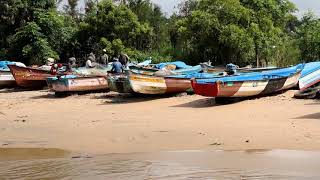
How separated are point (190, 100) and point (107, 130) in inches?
227

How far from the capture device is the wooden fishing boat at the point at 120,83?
1739 cm

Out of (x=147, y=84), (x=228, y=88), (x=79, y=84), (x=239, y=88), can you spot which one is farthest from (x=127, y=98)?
(x=239, y=88)

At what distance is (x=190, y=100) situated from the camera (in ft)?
53.8

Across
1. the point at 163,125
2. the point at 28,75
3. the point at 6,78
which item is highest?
the point at 28,75

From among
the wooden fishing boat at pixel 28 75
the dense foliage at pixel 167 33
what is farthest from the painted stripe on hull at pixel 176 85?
the dense foliage at pixel 167 33

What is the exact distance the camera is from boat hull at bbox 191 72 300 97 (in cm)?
1443

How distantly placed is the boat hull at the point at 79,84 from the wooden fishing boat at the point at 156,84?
131 inches

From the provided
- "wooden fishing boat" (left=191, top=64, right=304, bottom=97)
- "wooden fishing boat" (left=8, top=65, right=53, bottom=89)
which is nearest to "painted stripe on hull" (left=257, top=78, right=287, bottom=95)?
"wooden fishing boat" (left=191, top=64, right=304, bottom=97)

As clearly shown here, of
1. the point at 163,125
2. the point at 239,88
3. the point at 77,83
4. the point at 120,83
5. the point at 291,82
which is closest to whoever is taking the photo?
the point at 163,125

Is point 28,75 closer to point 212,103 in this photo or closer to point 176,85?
point 176,85

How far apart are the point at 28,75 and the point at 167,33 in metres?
16.9

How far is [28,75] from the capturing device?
899 inches

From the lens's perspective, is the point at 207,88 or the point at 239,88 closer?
the point at 207,88

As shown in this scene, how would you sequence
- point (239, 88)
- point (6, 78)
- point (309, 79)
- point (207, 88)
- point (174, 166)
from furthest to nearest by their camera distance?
point (6, 78)
point (309, 79)
point (239, 88)
point (207, 88)
point (174, 166)
